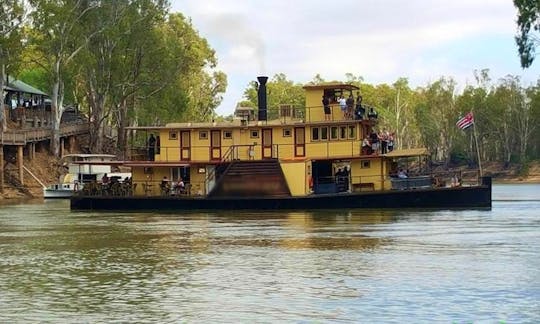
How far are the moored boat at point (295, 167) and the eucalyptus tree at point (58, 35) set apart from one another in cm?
1831

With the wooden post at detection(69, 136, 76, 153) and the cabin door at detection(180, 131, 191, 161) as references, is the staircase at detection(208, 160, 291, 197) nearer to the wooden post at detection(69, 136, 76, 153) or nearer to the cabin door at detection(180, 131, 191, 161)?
the cabin door at detection(180, 131, 191, 161)

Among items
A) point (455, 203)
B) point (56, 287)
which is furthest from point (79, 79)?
point (56, 287)

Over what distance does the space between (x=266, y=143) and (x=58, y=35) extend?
23.5m

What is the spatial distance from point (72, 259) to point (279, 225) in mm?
11706

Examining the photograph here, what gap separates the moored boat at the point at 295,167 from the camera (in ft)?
138

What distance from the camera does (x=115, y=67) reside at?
2653 inches

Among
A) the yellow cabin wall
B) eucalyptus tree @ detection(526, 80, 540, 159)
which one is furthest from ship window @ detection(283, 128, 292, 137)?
eucalyptus tree @ detection(526, 80, 540, 159)

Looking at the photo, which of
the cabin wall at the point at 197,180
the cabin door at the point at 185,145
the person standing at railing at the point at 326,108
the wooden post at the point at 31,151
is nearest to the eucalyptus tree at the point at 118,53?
the wooden post at the point at 31,151

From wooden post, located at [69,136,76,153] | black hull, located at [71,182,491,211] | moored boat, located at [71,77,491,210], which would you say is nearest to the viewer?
black hull, located at [71,182,491,211]

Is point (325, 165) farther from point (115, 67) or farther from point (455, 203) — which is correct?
point (115, 67)

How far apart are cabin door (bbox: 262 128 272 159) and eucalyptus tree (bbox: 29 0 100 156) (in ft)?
72.9

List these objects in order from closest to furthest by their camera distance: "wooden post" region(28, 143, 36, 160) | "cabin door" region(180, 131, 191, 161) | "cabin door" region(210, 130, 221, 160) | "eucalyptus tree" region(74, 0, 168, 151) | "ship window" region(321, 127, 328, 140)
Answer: "ship window" region(321, 127, 328, 140) < "cabin door" region(210, 130, 221, 160) < "cabin door" region(180, 131, 191, 161) < "eucalyptus tree" region(74, 0, 168, 151) < "wooden post" region(28, 143, 36, 160)

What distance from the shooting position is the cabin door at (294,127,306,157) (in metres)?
43.8

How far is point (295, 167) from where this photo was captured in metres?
42.9
